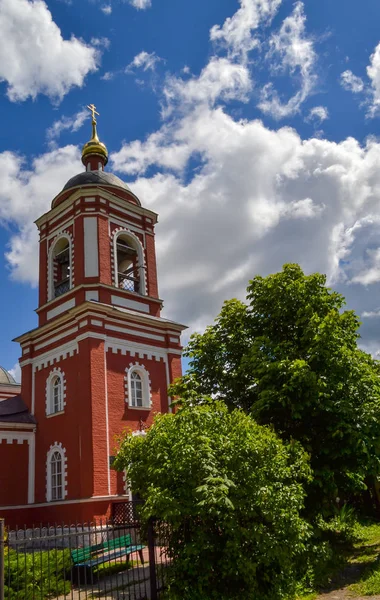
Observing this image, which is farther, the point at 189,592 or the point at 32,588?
the point at 32,588

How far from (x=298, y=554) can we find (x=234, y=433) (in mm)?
2279

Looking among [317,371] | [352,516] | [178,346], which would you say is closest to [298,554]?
[317,371]

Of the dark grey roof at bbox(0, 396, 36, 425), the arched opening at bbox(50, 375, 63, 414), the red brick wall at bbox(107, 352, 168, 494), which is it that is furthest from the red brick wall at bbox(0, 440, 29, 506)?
the red brick wall at bbox(107, 352, 168, 494)

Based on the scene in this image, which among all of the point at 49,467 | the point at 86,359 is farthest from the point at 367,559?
the point at 49,467

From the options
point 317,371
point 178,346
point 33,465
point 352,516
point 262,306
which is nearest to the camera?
point 317,371

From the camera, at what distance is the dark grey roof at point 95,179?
20.2 meters

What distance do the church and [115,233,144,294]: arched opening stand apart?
44 millimetres

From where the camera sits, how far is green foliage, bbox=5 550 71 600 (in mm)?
8070

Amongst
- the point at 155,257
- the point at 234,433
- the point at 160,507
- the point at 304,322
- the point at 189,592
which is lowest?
the point at 189,592

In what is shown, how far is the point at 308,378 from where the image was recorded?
9586mm

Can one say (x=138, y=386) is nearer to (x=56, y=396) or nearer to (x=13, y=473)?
(x=56, y=396)

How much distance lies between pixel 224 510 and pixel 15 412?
12.9 metres

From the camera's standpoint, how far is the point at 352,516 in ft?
47.0

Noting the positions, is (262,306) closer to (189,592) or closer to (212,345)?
(212,345)
